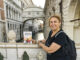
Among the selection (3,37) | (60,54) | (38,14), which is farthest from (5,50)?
(38,14)

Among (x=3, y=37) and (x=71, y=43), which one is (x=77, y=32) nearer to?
(x=71, y=43)

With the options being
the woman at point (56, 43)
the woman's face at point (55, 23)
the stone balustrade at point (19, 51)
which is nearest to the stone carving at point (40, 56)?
the stone balustrade at point (19, 51)

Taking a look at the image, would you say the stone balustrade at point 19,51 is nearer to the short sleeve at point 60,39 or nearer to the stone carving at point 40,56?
the stone carving at point 40,56

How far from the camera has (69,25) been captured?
17.8ft

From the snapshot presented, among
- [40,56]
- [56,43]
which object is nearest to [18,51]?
[40,56]

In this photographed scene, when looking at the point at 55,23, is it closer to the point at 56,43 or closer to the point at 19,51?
the point at 56,43

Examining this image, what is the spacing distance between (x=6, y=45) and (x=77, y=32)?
12.6 feet

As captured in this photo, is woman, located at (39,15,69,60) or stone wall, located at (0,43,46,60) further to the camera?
stone wall, located at (0,43,46,60)

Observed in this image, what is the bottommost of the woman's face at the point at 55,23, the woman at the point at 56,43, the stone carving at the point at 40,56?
the stone carving at the point at 40,56

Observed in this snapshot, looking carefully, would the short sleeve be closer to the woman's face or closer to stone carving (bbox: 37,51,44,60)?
the woman's face

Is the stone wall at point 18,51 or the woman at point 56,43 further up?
the woman at point 56,43

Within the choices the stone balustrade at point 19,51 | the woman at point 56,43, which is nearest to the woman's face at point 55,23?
the woman at point 56,43

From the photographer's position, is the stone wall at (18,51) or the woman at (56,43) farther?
the stone wall at (18,51)

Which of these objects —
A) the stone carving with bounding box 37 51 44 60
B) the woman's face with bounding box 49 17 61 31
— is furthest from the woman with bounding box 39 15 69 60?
the stone carving with bounding box 37 51 44 60
